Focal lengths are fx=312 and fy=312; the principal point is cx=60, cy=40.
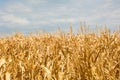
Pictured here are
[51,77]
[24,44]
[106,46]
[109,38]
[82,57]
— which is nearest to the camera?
[51,77]

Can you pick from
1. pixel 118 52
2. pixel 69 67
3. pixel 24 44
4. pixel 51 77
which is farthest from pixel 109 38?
pixel 51 77

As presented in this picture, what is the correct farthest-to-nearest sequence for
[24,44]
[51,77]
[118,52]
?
[24,44] < [118,52] < [51,77]

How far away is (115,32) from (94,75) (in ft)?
13.5

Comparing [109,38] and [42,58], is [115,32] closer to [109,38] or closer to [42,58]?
[109,38]

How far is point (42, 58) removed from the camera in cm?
529

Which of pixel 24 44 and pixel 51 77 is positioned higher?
pixel 24 44

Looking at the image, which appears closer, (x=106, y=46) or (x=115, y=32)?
(x=106, y=46)

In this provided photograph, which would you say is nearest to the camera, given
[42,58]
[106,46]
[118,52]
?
[42,58]

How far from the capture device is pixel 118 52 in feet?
19.4

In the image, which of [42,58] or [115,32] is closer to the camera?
[42,58]

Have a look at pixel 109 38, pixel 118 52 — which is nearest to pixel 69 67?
pixel 118 52

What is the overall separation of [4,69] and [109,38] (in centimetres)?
393

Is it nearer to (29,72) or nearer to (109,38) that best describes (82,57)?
(29,72)

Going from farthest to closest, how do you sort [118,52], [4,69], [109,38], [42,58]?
[109,38] → [118,52] → [42,58] → [4,69]
